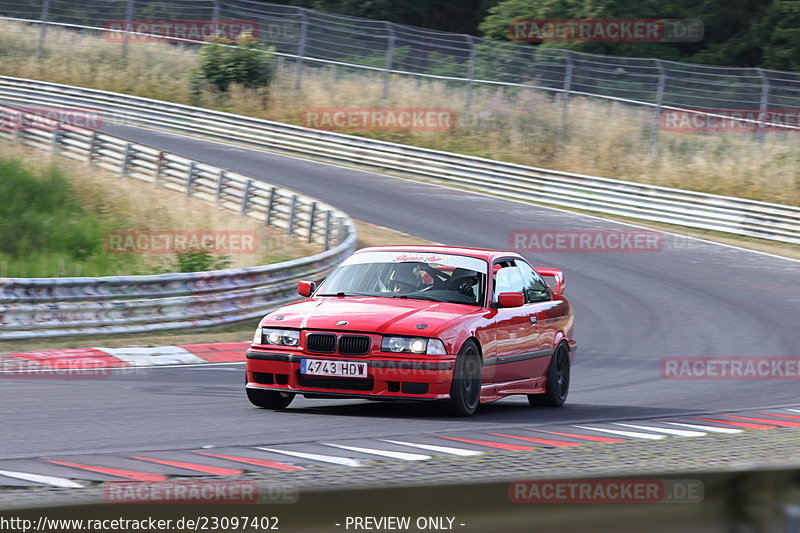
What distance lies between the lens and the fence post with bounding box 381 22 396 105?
119 ft

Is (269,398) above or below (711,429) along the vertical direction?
below

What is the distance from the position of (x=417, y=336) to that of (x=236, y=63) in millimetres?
34467

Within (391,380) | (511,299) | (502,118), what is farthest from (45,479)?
(502,118)

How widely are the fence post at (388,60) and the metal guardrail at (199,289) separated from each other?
37.0 ft

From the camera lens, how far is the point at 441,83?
36969 millimetres

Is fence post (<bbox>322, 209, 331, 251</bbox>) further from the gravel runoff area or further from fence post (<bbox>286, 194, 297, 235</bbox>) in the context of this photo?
the gravel runoff area

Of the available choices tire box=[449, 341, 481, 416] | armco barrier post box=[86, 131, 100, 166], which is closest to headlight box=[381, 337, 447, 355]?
tire box=[449, 341, 481, 416]

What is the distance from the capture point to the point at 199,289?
1652 cm

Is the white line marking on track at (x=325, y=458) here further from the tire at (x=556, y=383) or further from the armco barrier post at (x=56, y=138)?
the armco barrier post at (x=56, y=138)

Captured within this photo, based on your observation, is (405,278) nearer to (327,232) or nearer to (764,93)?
(327,232)

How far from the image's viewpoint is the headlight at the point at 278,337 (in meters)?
9.18

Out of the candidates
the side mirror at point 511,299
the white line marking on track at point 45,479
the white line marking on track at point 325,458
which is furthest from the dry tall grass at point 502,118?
the white line marking on track at point 45,479

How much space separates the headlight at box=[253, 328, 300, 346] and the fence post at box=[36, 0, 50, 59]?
3963 cm

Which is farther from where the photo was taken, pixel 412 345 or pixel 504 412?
pixel 504 412
